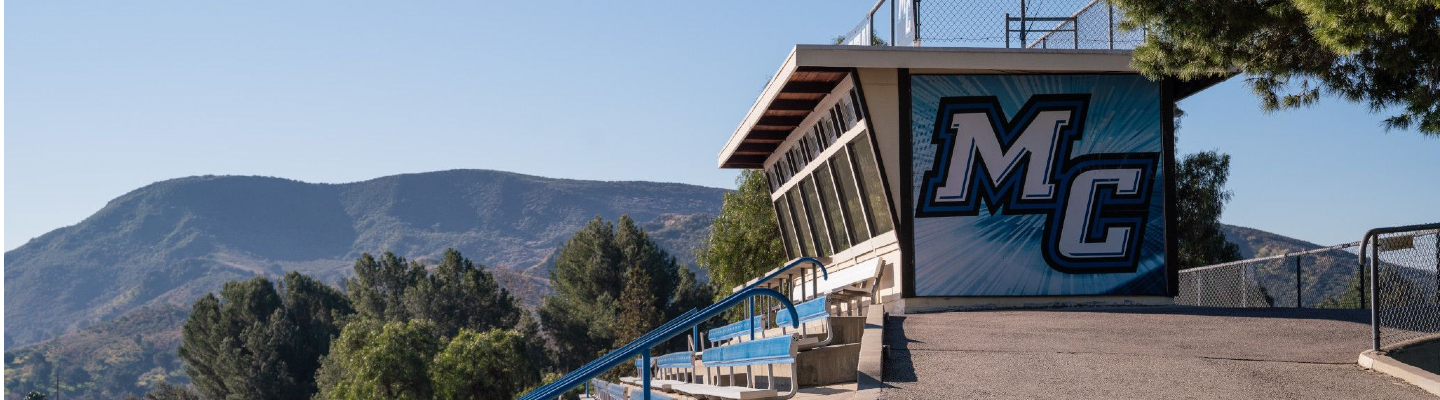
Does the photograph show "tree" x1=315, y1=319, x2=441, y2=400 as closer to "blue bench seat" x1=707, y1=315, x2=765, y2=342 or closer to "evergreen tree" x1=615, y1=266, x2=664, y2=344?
"evergreen tree" x1=615, y1=266, x2=664, y2=344

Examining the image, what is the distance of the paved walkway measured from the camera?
352 inches

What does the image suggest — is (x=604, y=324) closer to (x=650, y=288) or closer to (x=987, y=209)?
(x=650, y=288)

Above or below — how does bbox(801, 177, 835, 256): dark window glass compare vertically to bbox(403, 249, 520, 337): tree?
above

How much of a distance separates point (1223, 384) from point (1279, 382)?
476mm

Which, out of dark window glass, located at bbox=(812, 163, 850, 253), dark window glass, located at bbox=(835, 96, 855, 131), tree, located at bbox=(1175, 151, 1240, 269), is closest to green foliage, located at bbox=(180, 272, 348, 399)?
tree, located at bbox=(1175, 151, 1240, 269)

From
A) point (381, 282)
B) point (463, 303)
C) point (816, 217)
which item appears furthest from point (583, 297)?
point (816, 217)

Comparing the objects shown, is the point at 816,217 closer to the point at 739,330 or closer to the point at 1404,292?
the point at 739,330

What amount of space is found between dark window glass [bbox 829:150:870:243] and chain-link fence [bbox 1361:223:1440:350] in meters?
7.15

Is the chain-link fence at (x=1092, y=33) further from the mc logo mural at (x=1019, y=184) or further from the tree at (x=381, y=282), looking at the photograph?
the tree at (x=381, y=282)

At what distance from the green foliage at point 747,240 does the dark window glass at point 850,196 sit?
1703 centimetres

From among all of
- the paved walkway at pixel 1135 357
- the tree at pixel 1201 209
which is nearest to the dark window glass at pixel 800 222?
the paved walkway at pixel 1135 357

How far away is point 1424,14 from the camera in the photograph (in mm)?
10602

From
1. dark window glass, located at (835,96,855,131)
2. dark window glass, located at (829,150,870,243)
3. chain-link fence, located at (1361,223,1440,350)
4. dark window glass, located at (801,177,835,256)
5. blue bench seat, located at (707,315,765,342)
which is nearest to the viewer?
chain-link fence, located at (1361,223,1440,350)

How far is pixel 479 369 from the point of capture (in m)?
55.2
